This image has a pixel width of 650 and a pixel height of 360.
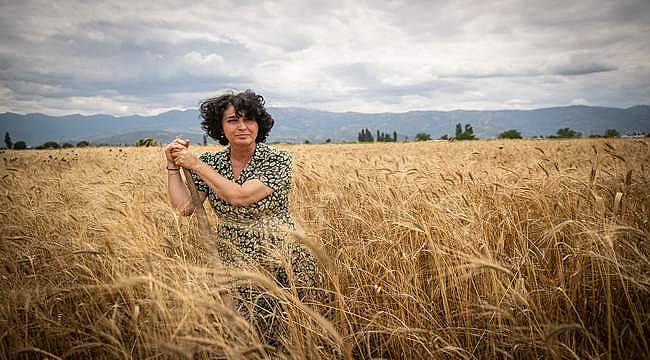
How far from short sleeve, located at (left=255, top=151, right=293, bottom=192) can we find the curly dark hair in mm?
354

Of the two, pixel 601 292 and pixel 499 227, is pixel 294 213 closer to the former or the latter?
pixel 499 227

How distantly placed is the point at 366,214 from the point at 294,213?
874 millimetres

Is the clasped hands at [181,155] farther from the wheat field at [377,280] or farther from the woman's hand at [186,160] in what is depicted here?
the wheat field at [377,280]

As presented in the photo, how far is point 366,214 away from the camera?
3467 mm

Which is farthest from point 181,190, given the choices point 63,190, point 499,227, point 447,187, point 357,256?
point 63,190

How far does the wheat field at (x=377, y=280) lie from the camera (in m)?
1.59

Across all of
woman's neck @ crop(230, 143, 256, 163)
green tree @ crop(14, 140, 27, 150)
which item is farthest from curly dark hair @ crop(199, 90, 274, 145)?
green tree @ crop(14, 140, 27, 150)

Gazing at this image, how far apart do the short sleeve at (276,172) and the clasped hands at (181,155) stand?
465mm

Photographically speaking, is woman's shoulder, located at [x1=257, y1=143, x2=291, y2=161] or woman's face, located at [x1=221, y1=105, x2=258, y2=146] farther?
woman's shoulder, located at [x1=257, y1=143, x2=291, y2=161]

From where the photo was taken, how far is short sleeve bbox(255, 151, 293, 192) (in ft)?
8.64

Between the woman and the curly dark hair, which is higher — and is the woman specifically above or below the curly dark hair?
below

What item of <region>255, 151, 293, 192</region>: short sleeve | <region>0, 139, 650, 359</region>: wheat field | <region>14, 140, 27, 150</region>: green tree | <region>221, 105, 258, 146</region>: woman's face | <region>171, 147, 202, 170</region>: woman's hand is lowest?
<region>0, 139, 650, 359</region>: wheat field

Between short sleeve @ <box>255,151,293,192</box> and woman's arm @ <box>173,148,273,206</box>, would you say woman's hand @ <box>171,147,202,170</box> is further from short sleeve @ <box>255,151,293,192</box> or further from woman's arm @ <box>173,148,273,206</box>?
short sleeve @ <box>255,151,293,192</box>

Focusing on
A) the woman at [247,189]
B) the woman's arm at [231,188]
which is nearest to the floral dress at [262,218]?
the woman at [247,189]
